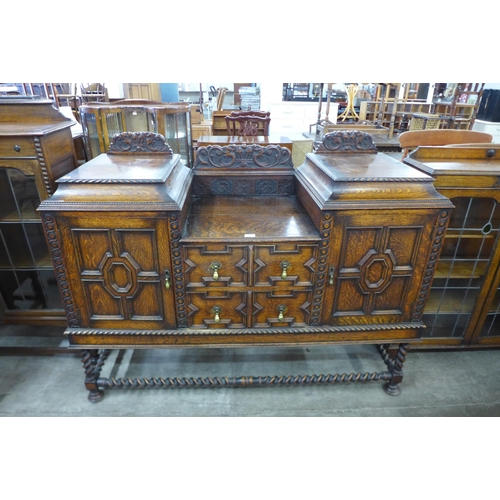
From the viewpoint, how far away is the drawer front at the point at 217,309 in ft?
4.42

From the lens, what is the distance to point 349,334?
1.44m

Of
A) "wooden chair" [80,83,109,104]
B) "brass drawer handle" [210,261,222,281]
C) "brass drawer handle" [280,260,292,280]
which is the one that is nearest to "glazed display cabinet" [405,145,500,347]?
"brass drawer handle" [280,260,292,280]

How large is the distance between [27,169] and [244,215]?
98 cm

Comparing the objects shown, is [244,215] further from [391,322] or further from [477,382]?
[477,382]

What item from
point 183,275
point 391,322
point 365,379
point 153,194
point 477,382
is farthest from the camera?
point 477,382

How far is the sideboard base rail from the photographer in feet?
5.24

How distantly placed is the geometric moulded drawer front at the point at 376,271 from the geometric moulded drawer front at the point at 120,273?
0.71 m

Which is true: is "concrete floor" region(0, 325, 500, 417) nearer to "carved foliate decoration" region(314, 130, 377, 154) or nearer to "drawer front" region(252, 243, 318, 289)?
"drawer front" region(252, 243, 318, 289)

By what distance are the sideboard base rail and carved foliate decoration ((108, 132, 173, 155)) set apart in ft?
2.99

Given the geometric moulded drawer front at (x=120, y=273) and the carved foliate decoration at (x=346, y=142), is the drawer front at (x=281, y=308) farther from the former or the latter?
the carved foliate decoration at (x=346, y=142)

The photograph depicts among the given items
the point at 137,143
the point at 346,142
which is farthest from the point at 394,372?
the point at 137,143

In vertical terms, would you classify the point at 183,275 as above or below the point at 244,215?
below

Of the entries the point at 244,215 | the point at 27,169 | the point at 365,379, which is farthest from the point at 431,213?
the point at 27,169

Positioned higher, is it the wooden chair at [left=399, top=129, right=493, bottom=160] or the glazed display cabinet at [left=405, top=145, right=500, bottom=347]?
the wooden chair at [left=399, top=129, right=493, bottom=160]
